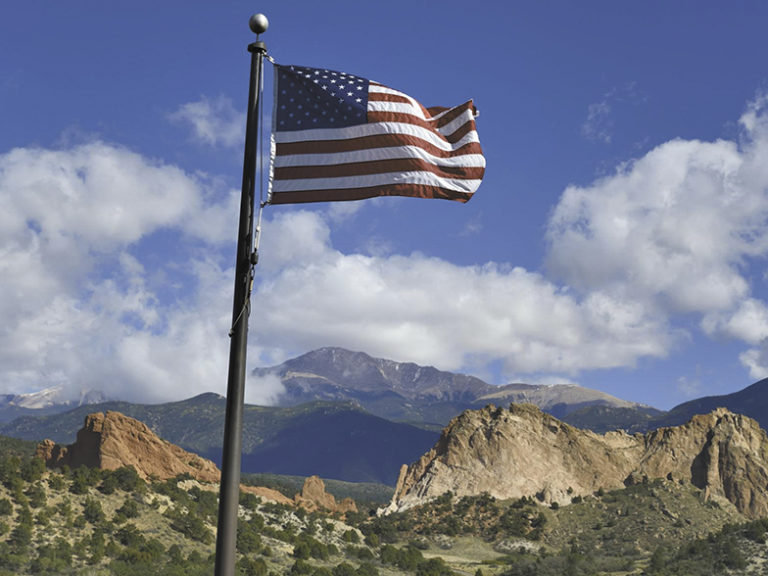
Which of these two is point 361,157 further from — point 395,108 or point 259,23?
A: point 259,23

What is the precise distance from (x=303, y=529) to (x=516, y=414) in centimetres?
5325

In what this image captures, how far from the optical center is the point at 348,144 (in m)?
11.4

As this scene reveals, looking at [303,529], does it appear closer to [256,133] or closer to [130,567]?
[130,567]

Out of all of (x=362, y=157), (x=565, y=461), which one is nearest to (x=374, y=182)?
(x=362, y=157)

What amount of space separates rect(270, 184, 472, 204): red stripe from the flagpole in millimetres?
905

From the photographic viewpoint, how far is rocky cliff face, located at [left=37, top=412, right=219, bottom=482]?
70625mm

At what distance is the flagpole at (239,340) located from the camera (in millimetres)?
8602

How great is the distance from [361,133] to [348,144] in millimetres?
292

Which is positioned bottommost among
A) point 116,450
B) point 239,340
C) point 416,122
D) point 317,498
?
point 317,498

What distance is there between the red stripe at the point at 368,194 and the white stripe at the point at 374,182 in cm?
5

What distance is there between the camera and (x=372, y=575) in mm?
56844

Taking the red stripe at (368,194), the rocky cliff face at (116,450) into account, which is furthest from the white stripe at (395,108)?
the rocky cliff face at (116,450)

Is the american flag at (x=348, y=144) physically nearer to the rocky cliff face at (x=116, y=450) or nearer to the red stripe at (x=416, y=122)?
the red stripe at (x=416, y=122)

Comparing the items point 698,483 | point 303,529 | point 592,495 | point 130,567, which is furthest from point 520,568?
point 698,483
